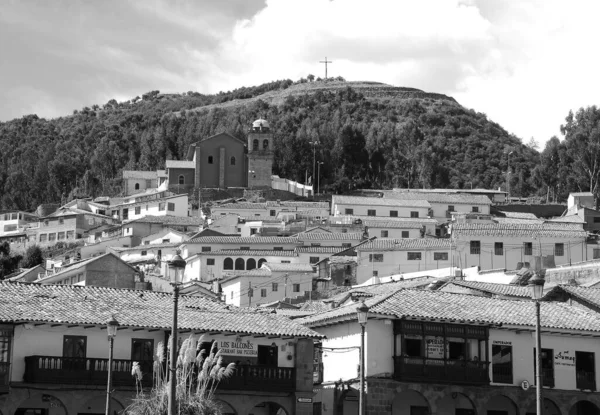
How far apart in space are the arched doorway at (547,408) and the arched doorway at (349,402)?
20.8 ft

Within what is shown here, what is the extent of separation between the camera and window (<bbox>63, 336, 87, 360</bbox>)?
3606 cm

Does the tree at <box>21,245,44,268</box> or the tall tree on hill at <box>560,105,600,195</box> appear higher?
the tall tree on hill at <box>560,105,600,195</box>

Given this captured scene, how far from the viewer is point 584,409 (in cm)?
4344

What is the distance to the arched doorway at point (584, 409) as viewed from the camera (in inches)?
1702

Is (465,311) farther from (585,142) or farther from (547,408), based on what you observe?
(585,142)

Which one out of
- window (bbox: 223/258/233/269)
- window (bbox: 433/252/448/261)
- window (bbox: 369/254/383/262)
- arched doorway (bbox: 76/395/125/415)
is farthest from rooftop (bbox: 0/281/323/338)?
window (bbox: 223/258/233/269)

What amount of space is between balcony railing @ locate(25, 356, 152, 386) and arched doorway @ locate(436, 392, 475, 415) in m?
11.3

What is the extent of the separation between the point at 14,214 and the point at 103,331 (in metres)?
88.1

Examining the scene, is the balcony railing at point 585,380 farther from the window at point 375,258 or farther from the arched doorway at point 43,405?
the window at point 375,258

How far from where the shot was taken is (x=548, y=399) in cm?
4206

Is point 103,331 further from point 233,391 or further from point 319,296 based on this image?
point 319,296

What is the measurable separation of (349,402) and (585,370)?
914cm

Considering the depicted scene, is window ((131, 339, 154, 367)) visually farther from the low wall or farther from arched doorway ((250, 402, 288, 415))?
the low wall

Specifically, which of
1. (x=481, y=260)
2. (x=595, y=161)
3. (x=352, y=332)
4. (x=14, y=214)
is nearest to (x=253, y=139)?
(x=14, y=214)
